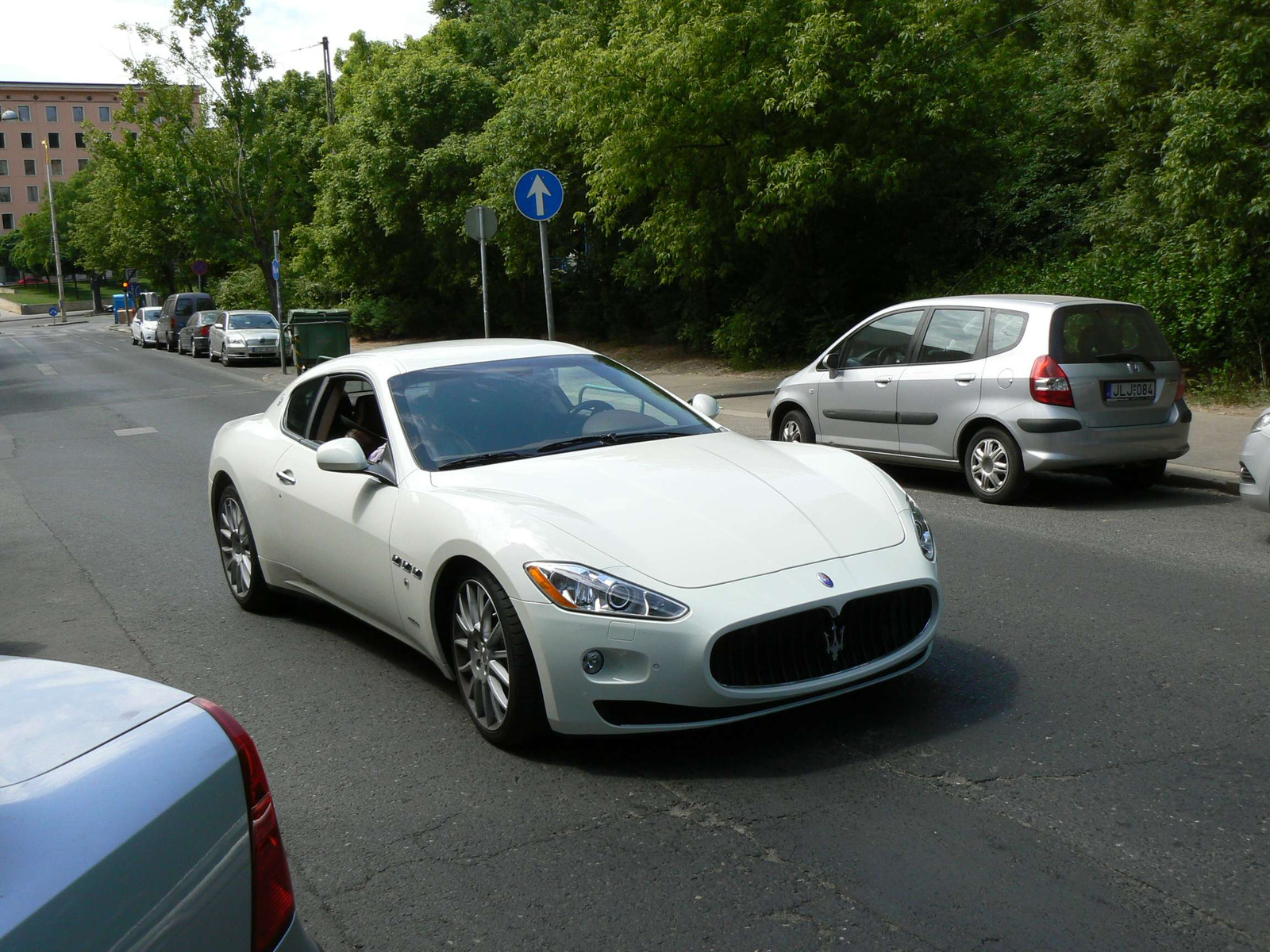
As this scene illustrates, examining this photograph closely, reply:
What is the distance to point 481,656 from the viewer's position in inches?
179

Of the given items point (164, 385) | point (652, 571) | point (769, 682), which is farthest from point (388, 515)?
point (164, 385)

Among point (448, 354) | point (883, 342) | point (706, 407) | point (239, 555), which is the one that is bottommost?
point (239, 555)

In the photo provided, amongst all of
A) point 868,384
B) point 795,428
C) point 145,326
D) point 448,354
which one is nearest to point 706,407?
point 448,354

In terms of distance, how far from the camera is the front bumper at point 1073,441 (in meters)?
9.12

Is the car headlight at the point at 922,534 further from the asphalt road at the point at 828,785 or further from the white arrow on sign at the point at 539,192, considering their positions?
the white arrow on sign at the point at 539,192

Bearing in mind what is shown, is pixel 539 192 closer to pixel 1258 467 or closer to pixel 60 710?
pixel 1258 467

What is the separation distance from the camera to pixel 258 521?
20.8 ft

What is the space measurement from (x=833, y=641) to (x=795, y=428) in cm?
759

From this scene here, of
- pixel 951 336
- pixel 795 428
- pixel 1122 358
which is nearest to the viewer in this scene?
pixel 1122 358

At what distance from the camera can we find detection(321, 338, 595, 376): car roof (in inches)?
228

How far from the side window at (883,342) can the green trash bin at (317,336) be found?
18.1 metres

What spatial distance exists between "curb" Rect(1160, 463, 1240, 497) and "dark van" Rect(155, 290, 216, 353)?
36.5 meters

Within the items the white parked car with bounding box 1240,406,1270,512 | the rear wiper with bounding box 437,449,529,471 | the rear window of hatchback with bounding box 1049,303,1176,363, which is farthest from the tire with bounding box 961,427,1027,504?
the rear wiper with bounding box 437,449,529,471

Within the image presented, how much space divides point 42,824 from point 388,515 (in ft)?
10.9
